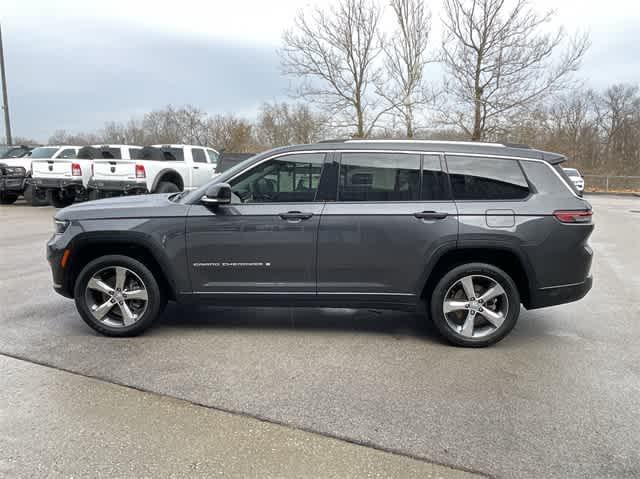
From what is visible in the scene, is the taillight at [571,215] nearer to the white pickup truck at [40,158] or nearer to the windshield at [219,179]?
the windshield at [219,179]

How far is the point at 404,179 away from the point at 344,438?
2305 millimetres

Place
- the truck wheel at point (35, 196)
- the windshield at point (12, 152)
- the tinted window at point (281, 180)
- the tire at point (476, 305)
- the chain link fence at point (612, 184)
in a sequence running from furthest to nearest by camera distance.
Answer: the chain link fence at point (612, 184)
the windshield at point (12, 152)
the truck wheel at point (35, 196)
the tinted window at point (281, 180)
the tire at point (476, 305)

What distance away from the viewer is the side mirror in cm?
423

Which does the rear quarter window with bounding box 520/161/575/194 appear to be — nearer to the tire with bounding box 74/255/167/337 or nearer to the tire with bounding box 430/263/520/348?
the tire with bounding box 430/263/520/348

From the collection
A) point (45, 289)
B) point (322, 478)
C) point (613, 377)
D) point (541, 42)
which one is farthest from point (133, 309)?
point (541, 42)

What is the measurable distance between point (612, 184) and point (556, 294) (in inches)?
1375

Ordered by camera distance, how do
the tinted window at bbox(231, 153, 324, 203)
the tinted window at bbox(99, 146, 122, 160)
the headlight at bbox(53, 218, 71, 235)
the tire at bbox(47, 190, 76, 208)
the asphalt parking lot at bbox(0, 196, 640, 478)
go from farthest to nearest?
1. the tire at bbox(47, 190, 76, 208)
2. the tinted window at bbox(99, 146, 122, 160)
3. the headlight at bbox(53, 218, 71, 235)
4. the tinted window at bbox(231, 153, 324, 203)
5. the asphalt parking lot at bbox(0, 196, 640, 478)

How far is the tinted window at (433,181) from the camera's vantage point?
14.1 feet

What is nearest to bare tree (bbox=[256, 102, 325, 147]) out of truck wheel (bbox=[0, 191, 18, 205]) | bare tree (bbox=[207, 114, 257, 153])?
bare tree (bbox=[207, 114, 257, 153])

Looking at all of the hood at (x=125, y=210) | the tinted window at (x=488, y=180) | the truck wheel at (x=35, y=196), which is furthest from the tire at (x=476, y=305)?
the truck wheel at (x=35, y=196)

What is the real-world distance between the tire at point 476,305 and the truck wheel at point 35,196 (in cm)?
1621

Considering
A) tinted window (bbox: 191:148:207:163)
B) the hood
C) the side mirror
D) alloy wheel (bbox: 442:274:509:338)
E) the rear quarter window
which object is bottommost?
alloy wheel (bbox: 442:274:509:338)

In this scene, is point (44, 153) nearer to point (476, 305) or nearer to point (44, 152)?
point (44, 152)

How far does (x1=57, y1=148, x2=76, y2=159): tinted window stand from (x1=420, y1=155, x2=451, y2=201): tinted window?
16.6 metres
